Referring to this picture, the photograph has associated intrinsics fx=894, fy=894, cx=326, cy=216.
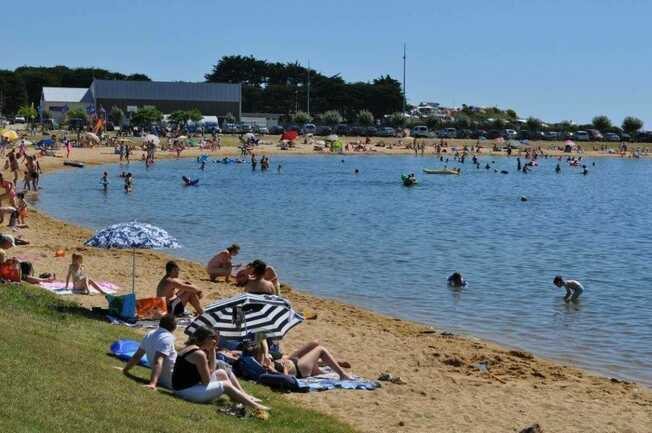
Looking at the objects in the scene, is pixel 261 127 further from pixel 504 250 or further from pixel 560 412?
pixel 560 412

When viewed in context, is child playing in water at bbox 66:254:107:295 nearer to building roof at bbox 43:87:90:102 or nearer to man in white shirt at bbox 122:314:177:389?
man in white shirt at bbox 122:314:177:389

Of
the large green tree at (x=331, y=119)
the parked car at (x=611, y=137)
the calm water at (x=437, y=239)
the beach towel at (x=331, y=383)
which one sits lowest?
the calm water at (x=437, y=239)

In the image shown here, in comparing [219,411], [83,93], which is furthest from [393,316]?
[83,93]

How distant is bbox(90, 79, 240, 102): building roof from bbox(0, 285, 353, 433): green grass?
105692 millimetres

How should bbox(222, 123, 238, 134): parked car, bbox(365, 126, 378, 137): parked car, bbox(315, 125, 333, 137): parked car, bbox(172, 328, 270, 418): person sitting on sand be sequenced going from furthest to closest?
bbox(365, 126, 378, 137): parked car < bbox(315, 125, 333, 137): parked car < bbox(222, 123, 238, 134): parked car < bbox(172, 328, 270, 418): person sitting on sand

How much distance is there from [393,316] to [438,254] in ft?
34.8

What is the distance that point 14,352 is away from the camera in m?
8.84

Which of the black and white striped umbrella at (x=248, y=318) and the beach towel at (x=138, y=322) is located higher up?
the black and white striped umbrella at (x=248, y=318)

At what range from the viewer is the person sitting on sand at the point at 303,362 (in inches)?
454

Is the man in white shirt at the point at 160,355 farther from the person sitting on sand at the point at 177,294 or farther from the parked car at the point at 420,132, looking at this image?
the parked car at the point at 420,132

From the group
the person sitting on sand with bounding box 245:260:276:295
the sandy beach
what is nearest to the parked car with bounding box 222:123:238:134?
the sandy beach

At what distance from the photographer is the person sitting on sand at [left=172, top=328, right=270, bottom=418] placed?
9.41 meters

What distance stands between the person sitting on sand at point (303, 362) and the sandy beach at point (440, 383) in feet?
1.92

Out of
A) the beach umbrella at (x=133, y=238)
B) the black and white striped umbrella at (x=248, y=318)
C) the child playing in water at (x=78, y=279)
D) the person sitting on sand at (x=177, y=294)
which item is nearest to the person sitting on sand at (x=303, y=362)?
the black and white striped umbrella at (x=248, y=318)
